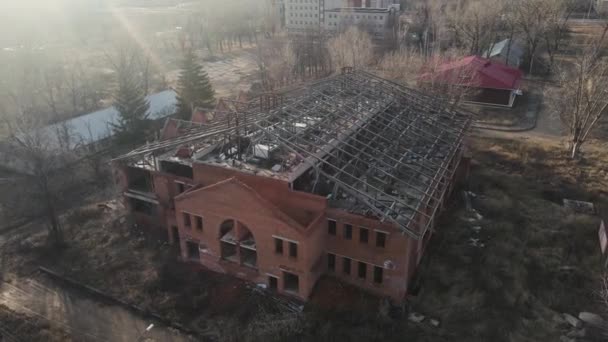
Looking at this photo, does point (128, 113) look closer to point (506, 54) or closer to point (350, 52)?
point (350, 52)

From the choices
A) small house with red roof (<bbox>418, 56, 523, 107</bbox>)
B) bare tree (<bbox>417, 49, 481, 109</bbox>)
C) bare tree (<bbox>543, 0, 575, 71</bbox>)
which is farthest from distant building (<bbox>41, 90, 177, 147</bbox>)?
bare tree (<bbox>543, 0, 575, 71</bbox>)

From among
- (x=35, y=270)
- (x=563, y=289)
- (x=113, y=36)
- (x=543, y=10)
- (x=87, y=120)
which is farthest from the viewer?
(x=113, y=36)

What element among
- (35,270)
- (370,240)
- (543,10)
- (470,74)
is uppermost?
(543,10)

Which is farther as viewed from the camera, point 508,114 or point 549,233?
point 508,114

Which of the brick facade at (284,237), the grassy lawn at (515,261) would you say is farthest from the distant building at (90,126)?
the grassy lawn at (515,261)

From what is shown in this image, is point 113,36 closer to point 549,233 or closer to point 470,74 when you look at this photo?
point 470,74

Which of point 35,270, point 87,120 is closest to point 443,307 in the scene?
point 35,270

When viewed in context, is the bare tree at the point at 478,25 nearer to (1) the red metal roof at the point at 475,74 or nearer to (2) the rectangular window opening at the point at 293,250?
(1) the red metal roof at the point at 475,74
